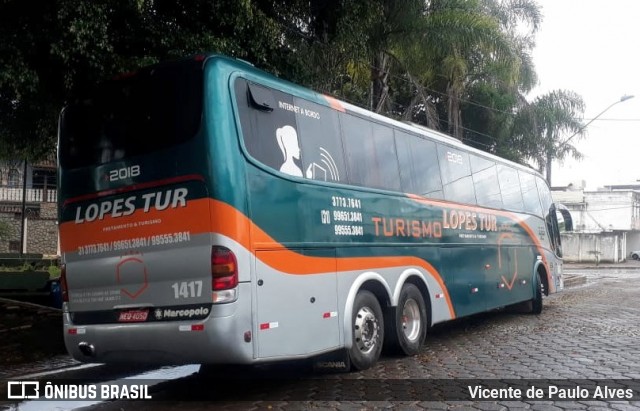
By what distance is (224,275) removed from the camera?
5.72 metres

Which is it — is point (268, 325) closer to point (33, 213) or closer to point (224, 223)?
point (224, 223)

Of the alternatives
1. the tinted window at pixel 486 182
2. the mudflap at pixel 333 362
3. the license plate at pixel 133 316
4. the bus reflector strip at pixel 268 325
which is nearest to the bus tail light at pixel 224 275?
the bus reflector strip at pixel 268 325

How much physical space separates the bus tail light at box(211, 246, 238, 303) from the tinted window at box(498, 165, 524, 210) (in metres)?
7.94

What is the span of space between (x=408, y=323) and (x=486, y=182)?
4.05m

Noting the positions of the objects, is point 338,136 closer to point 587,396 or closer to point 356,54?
point 587,396

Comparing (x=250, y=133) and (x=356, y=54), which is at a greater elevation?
(x=356, y=54)

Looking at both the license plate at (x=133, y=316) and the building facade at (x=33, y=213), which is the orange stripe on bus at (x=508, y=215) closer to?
the license plate at (x=133, y=316)

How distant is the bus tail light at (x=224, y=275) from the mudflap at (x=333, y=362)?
1.92 metres

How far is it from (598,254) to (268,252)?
47.8m

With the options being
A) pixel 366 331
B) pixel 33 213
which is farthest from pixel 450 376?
pixel 33 213

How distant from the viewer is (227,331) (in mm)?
5652

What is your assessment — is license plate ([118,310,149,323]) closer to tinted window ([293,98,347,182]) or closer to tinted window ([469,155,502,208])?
tinted window ([293,98,347,182])

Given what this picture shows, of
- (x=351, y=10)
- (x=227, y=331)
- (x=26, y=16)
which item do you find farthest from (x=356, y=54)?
(x=227, y=331)

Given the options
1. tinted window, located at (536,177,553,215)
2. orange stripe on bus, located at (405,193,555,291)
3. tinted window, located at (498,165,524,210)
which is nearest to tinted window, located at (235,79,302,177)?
orange stripe on bus, located at (405,193,555,291)
